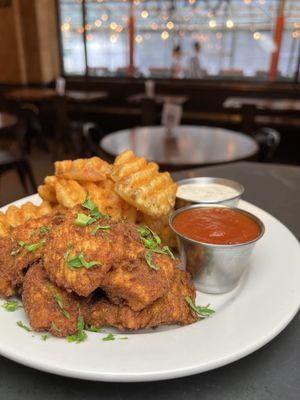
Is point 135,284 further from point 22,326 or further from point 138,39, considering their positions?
point 138,39

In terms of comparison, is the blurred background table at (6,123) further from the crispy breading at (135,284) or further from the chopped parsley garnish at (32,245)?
the crispy breading at (135,284)

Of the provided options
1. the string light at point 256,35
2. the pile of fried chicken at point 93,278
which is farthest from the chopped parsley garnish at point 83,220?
the string light at point 256,35

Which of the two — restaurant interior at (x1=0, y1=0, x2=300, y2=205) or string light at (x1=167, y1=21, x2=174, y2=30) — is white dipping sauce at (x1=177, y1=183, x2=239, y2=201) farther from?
string light at (x1=167, y1=21, x2=174, y2=30)

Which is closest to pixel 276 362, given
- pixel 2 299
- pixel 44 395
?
pixel 44 395

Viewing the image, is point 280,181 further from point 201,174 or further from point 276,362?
point 276,362

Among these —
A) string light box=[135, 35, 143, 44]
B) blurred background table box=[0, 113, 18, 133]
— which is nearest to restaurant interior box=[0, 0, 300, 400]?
blurred background table box=[0, 113, 18, 133]
